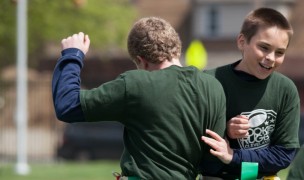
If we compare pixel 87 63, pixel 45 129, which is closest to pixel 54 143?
pixel 45 129

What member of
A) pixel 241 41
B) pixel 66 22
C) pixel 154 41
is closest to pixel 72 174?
pixel 66 22

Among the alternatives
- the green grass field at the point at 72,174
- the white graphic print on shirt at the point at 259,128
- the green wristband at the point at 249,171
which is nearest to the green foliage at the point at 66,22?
the green grass field at the point at 72,174

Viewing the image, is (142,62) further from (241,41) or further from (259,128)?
(259,128)

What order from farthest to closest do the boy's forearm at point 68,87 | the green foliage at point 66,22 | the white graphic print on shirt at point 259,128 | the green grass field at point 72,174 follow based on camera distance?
the green foliage at point 66,22
the green grass field at point 72,174
the white graphic print on shirt at point 259,128
the boy's forearm at point 68,87

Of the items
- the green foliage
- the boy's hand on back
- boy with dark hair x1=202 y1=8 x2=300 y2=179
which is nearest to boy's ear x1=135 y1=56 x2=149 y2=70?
the boy's hand on back

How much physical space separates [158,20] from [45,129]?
2823cm

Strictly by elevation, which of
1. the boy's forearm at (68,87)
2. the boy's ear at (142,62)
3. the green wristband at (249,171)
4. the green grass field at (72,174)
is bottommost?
the green grass field at (72,174)

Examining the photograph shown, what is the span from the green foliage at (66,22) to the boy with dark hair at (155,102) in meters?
17.6

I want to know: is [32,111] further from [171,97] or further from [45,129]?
[171,97]

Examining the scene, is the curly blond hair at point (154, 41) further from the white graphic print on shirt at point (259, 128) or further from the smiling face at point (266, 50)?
the white graphic print on shirt at point (259, 128)

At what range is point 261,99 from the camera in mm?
4496

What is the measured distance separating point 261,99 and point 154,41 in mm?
715

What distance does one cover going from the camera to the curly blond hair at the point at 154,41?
418cm

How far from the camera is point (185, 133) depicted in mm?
4195
